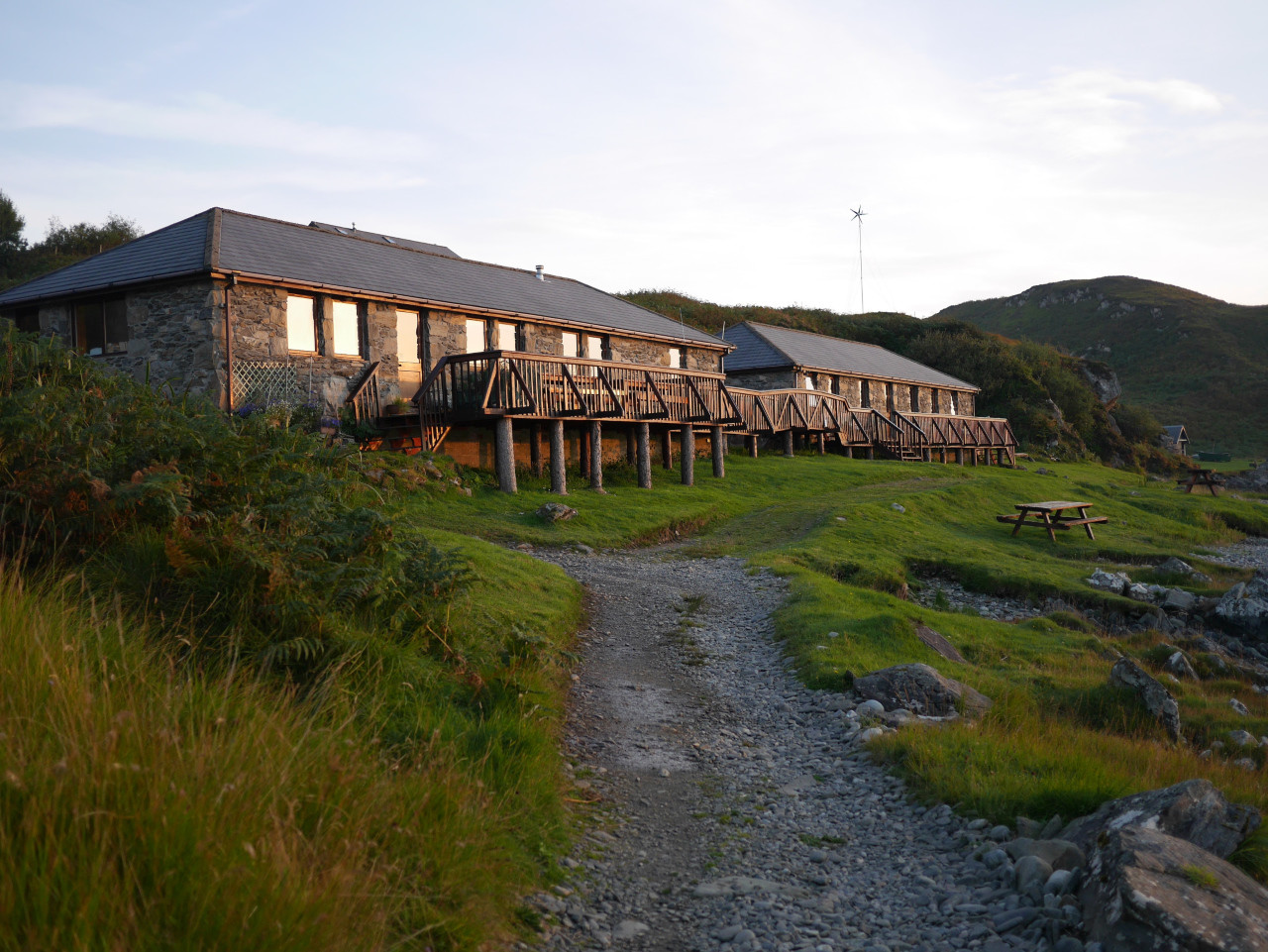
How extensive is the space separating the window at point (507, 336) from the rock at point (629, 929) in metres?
22.0

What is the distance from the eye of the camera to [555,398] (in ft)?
69.1

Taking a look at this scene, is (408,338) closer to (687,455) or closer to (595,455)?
(595,455)

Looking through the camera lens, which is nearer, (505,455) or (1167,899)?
(1167,899)

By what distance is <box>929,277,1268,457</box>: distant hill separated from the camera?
298ft

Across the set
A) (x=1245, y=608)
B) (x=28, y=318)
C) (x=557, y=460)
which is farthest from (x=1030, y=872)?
(x=28, y=318)

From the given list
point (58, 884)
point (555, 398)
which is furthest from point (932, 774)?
point (555, 398)

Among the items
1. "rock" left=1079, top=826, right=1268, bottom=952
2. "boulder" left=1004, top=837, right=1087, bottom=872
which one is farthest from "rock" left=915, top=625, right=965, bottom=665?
"rock" left=1079, top=826, right=1268, bottom=952

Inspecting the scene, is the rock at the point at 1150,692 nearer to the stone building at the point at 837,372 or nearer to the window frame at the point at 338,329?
the window frame at the point at 338,329

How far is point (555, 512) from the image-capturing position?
17781 mm

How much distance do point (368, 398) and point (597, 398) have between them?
18.9 ft

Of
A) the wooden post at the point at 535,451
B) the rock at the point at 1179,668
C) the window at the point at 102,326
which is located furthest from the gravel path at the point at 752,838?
the window at the point at 102,326

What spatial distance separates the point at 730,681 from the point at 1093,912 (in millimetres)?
5077

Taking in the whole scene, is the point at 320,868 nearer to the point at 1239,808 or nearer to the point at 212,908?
the point at 212,908

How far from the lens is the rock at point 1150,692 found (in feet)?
28.6
